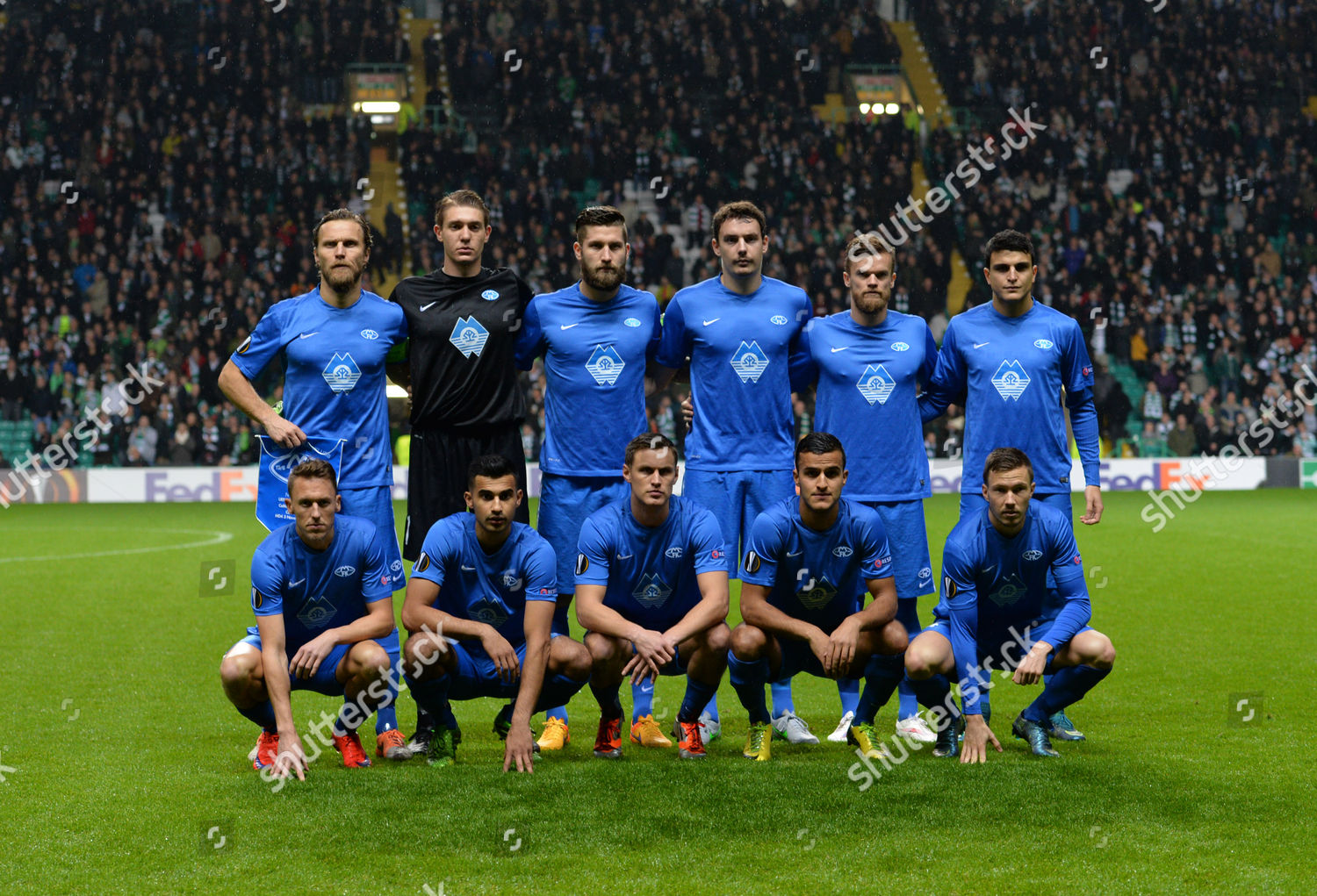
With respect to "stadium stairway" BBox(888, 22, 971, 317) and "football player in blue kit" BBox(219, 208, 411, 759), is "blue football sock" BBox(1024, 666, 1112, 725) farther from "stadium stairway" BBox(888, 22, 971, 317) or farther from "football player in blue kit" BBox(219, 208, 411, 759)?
"stadium stairway" BBox(888, 22, 971, 317)

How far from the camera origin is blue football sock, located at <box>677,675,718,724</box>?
5.62 m

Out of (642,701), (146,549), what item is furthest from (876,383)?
(146,549)

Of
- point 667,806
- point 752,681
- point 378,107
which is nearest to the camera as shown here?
point 667,806

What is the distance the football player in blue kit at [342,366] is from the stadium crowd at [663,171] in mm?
16287

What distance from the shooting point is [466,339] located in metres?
6.02

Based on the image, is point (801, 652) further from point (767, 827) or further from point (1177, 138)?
point (1177, 138)

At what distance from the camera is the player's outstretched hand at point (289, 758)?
5.14m

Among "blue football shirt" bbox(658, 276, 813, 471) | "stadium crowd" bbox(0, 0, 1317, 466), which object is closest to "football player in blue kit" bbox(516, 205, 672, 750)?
"blue football shirt" bbox(658, 276, 813, 471)

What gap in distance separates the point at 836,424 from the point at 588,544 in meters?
1.46

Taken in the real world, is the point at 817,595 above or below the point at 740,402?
below

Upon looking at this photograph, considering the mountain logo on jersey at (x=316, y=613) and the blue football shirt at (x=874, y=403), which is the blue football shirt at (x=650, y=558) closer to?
the blue football shirt at (x=874, y=403)

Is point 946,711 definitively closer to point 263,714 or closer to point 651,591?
point 651,591

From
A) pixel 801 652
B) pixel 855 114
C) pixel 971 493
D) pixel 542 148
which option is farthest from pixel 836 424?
pixel 855 114

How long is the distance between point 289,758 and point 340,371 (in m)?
1.72
